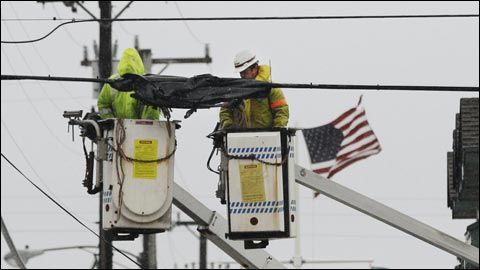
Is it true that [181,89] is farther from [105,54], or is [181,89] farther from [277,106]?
[105,54]

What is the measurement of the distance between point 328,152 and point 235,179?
1682cm

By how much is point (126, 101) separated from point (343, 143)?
1420cm

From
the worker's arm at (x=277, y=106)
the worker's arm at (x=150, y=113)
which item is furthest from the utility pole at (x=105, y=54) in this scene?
the worker's arm at (x=277, y=106)

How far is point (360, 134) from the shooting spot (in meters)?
30.5

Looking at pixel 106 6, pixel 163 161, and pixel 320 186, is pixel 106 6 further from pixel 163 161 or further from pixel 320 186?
pixel 163 161

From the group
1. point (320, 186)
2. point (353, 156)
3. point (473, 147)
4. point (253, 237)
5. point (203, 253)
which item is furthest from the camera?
point (203, 253)

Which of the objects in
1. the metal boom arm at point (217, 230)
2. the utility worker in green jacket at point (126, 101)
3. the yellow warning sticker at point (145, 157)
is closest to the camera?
the yellow warning sticker at point (145, 157)

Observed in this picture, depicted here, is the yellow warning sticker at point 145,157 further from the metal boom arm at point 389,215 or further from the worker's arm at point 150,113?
the metal boom arm at point 389,215

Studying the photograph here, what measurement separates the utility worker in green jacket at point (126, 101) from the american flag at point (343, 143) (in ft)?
44.2

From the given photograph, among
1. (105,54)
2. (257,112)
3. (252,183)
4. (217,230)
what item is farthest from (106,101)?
(105,54)

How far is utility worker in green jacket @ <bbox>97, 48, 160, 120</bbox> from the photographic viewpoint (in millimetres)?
16375

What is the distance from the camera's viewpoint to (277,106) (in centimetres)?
1606

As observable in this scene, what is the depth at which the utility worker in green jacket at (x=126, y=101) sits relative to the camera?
1638cm

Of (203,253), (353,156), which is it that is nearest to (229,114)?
(353,156)
